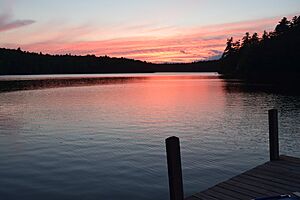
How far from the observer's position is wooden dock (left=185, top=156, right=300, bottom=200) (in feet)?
25.8

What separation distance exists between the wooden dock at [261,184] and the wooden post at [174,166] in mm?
1133

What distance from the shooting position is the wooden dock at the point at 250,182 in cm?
668

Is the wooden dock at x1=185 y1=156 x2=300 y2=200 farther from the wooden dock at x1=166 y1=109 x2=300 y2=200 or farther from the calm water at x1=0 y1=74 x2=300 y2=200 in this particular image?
the calm water at x1=0 y1=74 x2=300 y2=200

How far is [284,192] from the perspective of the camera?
7887mm

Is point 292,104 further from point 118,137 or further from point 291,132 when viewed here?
point 118,137

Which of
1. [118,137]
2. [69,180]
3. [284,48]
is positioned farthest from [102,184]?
[284,48]

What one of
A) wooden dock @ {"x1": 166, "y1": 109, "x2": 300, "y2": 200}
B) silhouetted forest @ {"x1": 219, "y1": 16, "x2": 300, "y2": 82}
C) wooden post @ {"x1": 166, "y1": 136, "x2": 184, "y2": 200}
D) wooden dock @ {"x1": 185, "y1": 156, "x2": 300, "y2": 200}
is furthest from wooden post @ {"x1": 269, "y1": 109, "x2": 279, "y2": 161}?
silhouetted forest @ {"x1": 219, "y1": 16, "x2": 300, "y2": 82}

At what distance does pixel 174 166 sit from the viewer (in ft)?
21.9

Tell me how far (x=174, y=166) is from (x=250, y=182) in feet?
10.8

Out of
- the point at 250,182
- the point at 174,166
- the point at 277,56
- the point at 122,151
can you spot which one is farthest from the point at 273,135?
the point at 277,56

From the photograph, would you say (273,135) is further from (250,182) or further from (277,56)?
(277,56)

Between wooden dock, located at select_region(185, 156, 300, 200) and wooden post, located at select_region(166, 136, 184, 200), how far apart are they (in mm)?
1133

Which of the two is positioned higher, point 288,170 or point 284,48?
point 284,48

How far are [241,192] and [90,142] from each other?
1486 centimetres
